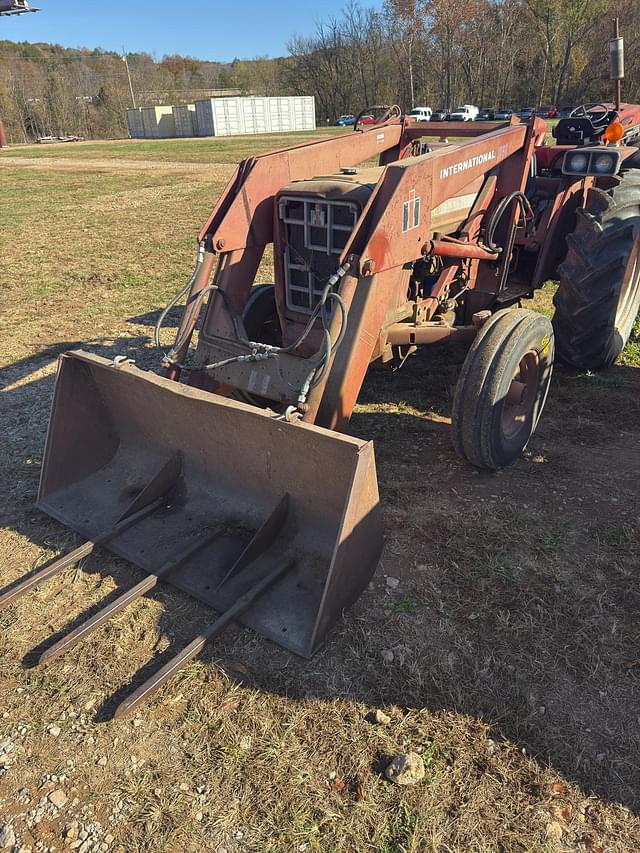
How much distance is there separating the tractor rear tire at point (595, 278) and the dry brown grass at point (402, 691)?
2.47 feet

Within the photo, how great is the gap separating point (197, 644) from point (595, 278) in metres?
3.73

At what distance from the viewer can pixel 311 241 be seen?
4.15 meters

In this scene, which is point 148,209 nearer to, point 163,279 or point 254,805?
point 163,279

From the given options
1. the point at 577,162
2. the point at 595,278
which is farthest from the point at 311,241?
the point at 577,162

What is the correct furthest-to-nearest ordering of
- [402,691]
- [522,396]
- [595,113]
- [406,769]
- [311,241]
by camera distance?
1. [595,113]
2. [522,396]
3. [311,241]
4. [402,691]
5. [406,769]

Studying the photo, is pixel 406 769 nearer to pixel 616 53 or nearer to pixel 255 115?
pixel 616 53

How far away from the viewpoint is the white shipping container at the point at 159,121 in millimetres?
61406

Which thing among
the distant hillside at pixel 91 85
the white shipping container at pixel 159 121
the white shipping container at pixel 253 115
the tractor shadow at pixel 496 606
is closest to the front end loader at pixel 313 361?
the tractor shadow at pixel 496 606

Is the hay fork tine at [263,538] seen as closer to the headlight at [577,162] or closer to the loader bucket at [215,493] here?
the loader bucket at [215,493]

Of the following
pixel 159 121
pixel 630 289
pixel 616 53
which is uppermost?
pixel 159 121

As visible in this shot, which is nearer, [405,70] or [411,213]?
[411,213]

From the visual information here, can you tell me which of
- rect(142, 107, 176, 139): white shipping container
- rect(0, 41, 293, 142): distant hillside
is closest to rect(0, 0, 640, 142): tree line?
rect(0, 41, 293, 142): distant hillside

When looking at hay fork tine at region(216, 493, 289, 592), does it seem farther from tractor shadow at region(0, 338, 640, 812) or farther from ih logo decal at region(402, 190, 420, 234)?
ih logo decal at region(402, 190, 420, 234)

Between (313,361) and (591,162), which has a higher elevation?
(591,162)
